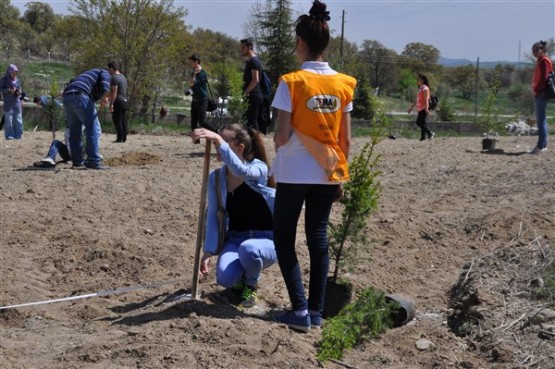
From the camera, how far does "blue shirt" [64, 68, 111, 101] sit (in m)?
10.3

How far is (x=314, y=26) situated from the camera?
4.54 meters

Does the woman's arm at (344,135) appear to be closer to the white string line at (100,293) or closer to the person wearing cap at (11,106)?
the white string line at (100,293)

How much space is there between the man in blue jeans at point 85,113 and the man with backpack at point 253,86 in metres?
1.96

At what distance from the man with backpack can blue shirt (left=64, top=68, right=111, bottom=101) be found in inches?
75.3

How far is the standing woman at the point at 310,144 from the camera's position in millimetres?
4523

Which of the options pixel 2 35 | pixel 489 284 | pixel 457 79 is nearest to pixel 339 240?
pixel 489 284

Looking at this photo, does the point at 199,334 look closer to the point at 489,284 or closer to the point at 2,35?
the point at 489,284

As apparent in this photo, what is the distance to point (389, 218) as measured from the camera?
7.88 meters

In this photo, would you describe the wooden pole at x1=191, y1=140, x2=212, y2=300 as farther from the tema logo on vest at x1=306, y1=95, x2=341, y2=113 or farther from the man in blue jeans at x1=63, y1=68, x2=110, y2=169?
the man in blue jeans at x1=63, y1=68, x2=110, y2=169

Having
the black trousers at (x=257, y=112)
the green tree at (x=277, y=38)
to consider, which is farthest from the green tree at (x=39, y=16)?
the black trousers at (x=257, y=112)

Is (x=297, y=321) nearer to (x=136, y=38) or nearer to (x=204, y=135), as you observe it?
(x=204, y=135)

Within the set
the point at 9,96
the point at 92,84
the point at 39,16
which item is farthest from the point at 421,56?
the point at 92,84

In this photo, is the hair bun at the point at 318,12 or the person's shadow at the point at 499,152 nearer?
the hair bun at the point at 318,12

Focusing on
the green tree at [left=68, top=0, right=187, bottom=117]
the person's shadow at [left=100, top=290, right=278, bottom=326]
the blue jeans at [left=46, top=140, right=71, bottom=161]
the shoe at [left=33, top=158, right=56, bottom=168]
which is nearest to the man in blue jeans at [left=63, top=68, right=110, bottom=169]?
the blue jeans at [left=46, top=140, right=71, bottom=161]
